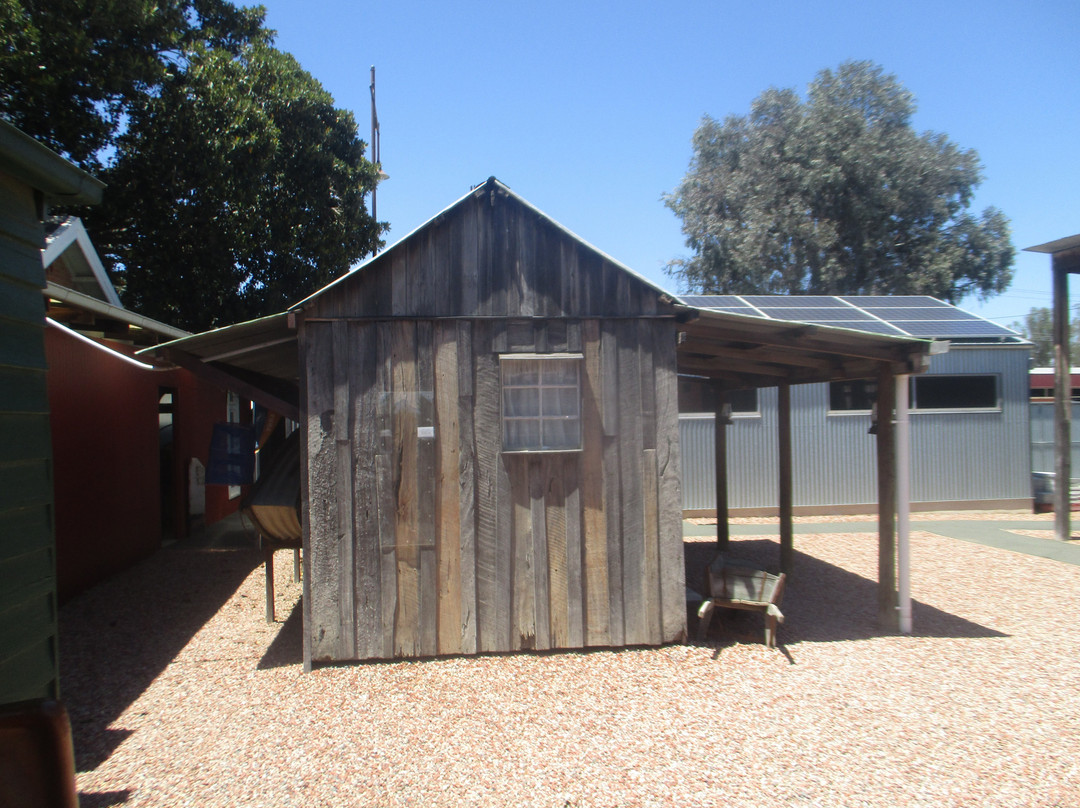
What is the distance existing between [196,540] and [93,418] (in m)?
3.96

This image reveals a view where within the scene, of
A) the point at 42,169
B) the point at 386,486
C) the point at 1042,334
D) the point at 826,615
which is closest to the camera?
the point at 42,169

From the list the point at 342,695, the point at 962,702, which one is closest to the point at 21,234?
the point at 342,695

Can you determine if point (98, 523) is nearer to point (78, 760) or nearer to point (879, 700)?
point (78, 760)

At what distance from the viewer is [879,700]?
490 cm

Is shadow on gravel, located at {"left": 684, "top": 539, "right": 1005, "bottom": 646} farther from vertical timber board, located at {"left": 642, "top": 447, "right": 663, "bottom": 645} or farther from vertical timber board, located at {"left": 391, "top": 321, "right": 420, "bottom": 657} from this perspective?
vertical timber board, located at {"left": 391, "top": 321, "right": 420, "bottom": 657}

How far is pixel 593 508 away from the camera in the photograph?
5.76 m

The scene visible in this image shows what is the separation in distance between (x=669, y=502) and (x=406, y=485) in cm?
208

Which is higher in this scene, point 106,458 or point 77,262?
point 77,262

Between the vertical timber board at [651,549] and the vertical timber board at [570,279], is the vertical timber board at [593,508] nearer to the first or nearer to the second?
the vertical timber board at [570,279]

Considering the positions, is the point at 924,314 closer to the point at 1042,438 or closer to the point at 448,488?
the point at 1042,438

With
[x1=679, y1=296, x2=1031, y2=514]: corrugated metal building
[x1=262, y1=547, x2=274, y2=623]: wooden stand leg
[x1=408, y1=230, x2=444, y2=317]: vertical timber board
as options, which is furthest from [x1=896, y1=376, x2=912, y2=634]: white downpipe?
[x1=679, y1=296, x2=1031, y2=514]: corrugated metal building

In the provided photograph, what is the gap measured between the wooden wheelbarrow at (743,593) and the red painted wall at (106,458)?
5938 mm

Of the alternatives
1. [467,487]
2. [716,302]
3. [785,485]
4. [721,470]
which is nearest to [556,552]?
[467,487]

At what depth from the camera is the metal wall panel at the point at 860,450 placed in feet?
42.8
